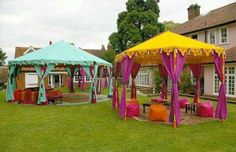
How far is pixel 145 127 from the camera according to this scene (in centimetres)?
1004

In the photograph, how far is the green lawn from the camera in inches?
299

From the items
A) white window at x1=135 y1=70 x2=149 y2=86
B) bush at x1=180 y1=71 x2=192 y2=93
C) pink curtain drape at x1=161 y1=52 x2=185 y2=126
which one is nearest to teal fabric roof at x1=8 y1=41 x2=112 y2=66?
bush at x1=180 y1=71 x2=192 y2=93

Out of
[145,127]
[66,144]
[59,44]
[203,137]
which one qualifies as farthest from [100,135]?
[59,44]

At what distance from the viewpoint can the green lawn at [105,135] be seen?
25.0 ft

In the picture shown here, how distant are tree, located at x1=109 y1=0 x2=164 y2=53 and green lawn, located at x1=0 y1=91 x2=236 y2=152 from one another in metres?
23.0

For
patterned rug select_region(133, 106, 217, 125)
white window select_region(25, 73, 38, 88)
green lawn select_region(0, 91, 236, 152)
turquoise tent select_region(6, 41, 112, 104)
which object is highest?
turquoise tent select_region(6, 41, 112, 104)

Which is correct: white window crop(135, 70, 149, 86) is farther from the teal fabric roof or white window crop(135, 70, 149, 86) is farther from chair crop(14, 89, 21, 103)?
chair crop(14, 89, 21, 103)

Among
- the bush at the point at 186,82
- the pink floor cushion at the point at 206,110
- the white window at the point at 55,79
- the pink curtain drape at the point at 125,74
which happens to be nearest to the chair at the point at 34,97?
the pink curtain drape at the point at 125,74

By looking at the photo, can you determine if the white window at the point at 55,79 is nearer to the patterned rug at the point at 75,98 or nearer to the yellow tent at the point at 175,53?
the patterned rug at the point at 75,98

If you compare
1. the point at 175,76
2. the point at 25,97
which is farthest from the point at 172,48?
the point at 25,97

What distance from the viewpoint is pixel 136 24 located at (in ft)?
115

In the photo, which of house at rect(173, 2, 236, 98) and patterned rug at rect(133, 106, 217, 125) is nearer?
patterned rug at rect(133, 106, 217, 125)

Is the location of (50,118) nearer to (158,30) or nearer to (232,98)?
(232,98)

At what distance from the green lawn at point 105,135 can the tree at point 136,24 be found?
23.0 metres
